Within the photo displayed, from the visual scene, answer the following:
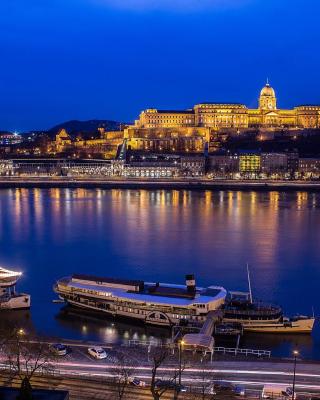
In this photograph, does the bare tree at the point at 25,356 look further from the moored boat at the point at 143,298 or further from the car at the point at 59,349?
the moored boat at the point at 143,298

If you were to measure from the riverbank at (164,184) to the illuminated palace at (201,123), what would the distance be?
23.4 ft

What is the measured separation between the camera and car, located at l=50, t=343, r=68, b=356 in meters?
4.35

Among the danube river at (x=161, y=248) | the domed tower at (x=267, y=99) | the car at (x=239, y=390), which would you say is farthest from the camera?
the domed tower at (x=267, y=99)

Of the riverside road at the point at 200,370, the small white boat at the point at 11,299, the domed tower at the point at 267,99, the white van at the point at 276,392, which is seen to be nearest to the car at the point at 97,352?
the riverside road at the point at 200,370

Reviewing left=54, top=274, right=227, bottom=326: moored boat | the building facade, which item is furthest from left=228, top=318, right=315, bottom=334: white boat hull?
the building facade

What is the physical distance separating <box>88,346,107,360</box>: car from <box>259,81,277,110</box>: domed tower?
115ft

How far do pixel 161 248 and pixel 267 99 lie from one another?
29824mm

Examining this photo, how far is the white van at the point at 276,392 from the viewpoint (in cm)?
367

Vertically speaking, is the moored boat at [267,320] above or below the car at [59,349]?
below

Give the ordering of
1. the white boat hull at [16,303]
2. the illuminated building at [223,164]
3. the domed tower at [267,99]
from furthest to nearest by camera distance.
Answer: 1. the domed tower at [267,99]
2. the illuminated building at [223,164]
3. the white boat hull at [16,303]

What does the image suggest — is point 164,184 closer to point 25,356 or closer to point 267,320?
point 267,320

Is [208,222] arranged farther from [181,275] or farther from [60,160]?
[60,160]

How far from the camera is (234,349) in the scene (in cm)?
502

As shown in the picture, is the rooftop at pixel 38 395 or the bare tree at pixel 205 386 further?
the bare tree at pixel 205 386
